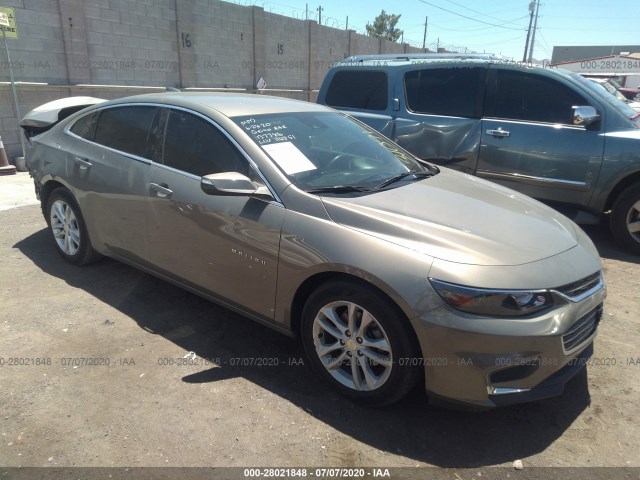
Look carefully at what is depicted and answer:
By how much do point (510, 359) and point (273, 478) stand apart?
1255mm

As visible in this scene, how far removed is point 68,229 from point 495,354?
153 inches

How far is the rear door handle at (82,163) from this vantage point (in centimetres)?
407

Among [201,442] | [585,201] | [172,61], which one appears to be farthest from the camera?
[172,61]

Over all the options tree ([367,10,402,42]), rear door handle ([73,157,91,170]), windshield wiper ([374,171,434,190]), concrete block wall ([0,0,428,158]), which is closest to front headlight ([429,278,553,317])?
windshield wiper ([374,171,434,190])

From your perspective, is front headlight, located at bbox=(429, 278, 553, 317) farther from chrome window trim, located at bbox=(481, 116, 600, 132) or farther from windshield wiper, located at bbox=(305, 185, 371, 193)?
chrome window trim, located at bbox=(481, 116, 600, 132)

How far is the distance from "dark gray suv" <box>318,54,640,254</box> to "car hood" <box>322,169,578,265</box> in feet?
7.26

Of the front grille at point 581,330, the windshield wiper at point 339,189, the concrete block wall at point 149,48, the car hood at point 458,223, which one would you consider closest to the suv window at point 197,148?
the windshield wiper at point 339,189

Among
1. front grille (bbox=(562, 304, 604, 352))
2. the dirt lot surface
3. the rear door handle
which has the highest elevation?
the rear door handle

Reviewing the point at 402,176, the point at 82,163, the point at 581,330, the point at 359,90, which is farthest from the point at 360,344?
the point at 359,90

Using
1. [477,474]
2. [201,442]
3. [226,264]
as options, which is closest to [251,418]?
[201,442]

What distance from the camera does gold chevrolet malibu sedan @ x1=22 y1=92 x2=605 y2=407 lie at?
7.73 feet

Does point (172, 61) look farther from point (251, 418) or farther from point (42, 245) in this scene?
point (251, 418)

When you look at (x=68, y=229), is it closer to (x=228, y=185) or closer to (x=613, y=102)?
(x=228, y=185)

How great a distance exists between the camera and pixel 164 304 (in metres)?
3.95
